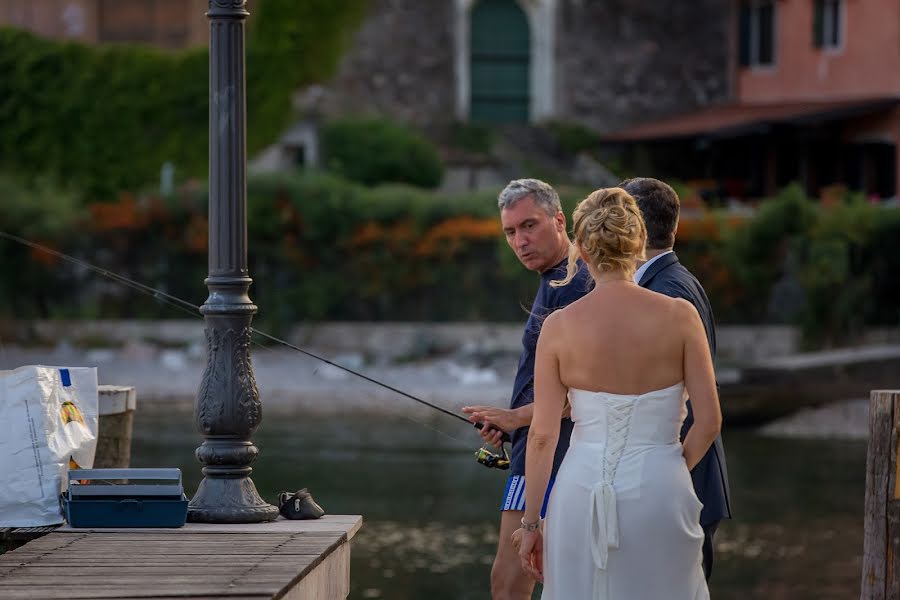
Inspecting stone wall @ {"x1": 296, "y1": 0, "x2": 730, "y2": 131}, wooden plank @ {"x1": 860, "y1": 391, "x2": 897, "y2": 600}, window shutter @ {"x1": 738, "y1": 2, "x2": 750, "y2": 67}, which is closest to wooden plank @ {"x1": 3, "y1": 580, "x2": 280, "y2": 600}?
wooden plank @ {"x1": 860, "y1": 391, "x2": 897, "y2": 600}

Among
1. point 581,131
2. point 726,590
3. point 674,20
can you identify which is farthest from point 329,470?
point 674,20

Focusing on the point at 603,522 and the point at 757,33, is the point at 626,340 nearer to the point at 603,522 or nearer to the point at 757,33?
the point at 603,522

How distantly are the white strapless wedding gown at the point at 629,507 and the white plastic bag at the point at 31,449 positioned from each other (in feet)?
8.21

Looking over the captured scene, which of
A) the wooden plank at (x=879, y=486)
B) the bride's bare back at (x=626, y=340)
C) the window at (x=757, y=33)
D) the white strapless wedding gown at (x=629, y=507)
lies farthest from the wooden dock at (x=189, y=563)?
the window at (x=757, y=33)

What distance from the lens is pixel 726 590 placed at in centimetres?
1166

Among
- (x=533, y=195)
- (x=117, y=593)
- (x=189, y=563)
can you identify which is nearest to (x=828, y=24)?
(x=533, y=195)

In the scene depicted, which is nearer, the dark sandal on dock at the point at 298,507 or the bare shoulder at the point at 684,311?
the bare shoulder at the point at 684,311

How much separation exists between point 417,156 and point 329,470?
593 inches

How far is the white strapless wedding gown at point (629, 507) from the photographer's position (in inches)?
201

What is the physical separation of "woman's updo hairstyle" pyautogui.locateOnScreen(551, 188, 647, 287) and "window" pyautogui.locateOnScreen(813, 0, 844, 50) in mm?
28828

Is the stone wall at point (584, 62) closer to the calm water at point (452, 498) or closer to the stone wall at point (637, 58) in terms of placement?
the stone wall at point (637, 58)

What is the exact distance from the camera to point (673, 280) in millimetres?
5914

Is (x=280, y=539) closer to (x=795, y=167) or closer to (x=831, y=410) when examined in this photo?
(x=831, y=410)

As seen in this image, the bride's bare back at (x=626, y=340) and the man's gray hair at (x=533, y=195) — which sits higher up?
the man's gray hair at (x=533, y=195)
